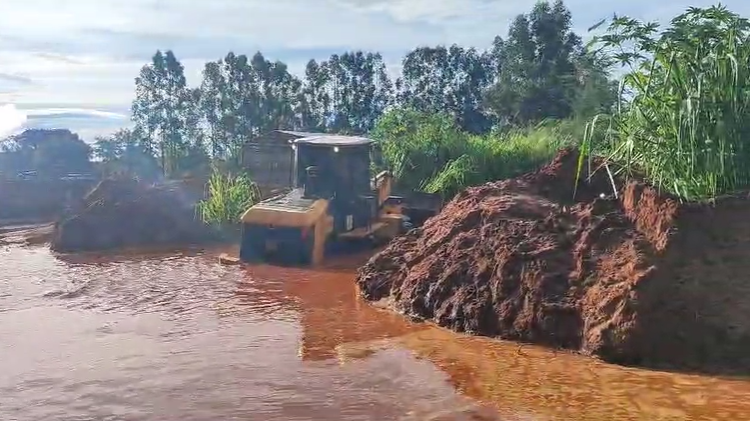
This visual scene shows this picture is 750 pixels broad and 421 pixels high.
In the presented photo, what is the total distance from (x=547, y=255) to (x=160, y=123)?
88.3ft

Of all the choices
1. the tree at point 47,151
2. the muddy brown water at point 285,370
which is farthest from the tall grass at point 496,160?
the tree at point 47,151

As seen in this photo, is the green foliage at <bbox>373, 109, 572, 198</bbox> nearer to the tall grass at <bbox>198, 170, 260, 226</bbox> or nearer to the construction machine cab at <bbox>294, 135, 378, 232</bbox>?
the construction machine cab at <bbox>294, 135, 378, 232</bbox>

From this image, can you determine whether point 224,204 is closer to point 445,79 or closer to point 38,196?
point 38,196

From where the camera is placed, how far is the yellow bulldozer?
1161 centimetres

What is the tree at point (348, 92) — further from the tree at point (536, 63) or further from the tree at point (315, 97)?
the tree at point (536, 63)

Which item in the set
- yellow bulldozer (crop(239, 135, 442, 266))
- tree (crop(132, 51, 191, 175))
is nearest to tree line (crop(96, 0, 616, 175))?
tree (crop(132, 51, 191, 175))

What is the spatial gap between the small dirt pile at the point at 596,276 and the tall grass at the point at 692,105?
1.06 ft

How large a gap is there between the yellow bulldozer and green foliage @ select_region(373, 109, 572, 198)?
2.14 metres

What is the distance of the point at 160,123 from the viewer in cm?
3169

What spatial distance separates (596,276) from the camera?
698 cm

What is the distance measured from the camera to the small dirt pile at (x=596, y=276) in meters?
6.17

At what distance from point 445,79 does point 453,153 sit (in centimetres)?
1610

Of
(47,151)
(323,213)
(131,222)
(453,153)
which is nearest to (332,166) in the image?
(323,213)

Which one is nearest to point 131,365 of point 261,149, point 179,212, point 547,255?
point 547,255
